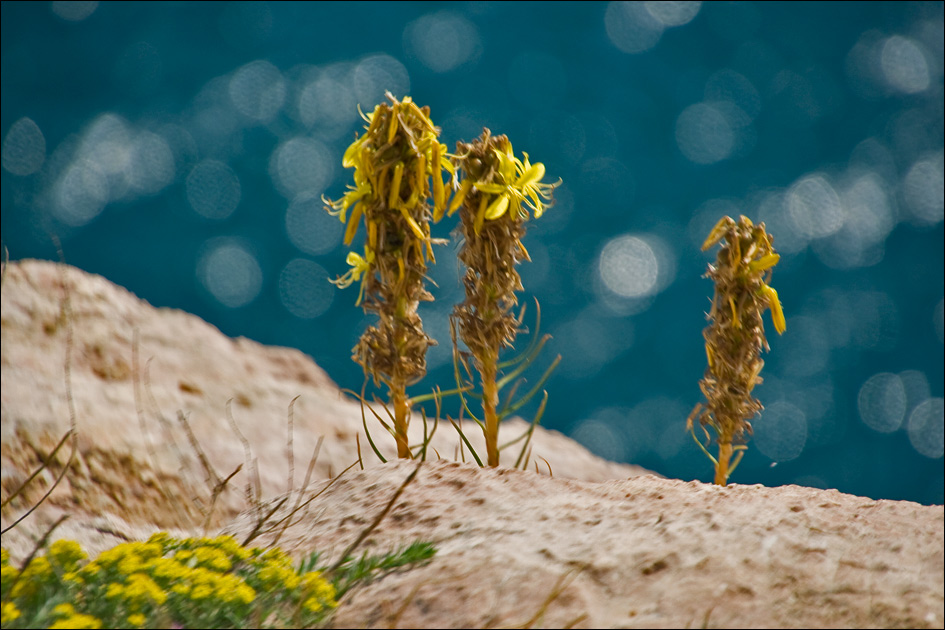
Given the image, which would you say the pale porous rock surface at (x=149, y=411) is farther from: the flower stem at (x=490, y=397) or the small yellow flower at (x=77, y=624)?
the small yellow flower at (x=77, y=624)

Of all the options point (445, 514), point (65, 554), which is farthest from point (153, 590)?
point (445, 514)

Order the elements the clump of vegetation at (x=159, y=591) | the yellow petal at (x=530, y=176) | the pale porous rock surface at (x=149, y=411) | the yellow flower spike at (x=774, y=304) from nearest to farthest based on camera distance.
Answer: the clump of vegetation at (x=159, y=591), the yellow petal at (x=530, y=176), the yellow flower spike at (x=774, y=304), the pale porous rock surface at (x=149, y=411)

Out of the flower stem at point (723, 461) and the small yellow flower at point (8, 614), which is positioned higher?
the small yellow flower at point (8, 614)

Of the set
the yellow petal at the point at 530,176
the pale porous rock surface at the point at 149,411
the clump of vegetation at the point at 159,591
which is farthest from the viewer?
the pale porous rock surface at the point at 149,411

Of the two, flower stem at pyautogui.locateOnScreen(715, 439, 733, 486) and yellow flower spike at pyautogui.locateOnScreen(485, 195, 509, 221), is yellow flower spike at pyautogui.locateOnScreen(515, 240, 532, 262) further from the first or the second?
flower stem at pyautogui.locateOnScreen(715, 439, 733, 486)

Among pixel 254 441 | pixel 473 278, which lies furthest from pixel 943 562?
pixel 254 441

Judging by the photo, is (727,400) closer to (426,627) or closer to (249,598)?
(426,627)

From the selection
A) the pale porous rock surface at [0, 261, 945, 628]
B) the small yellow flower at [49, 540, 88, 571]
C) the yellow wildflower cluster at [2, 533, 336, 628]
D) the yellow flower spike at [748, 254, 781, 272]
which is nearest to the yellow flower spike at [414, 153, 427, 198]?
the pale porous rock surface at [0, 261, 945, 628]

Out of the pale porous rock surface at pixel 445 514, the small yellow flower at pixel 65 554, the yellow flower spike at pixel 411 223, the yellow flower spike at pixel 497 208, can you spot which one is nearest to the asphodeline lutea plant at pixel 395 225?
the yellow flower spike at pixel 411 223
